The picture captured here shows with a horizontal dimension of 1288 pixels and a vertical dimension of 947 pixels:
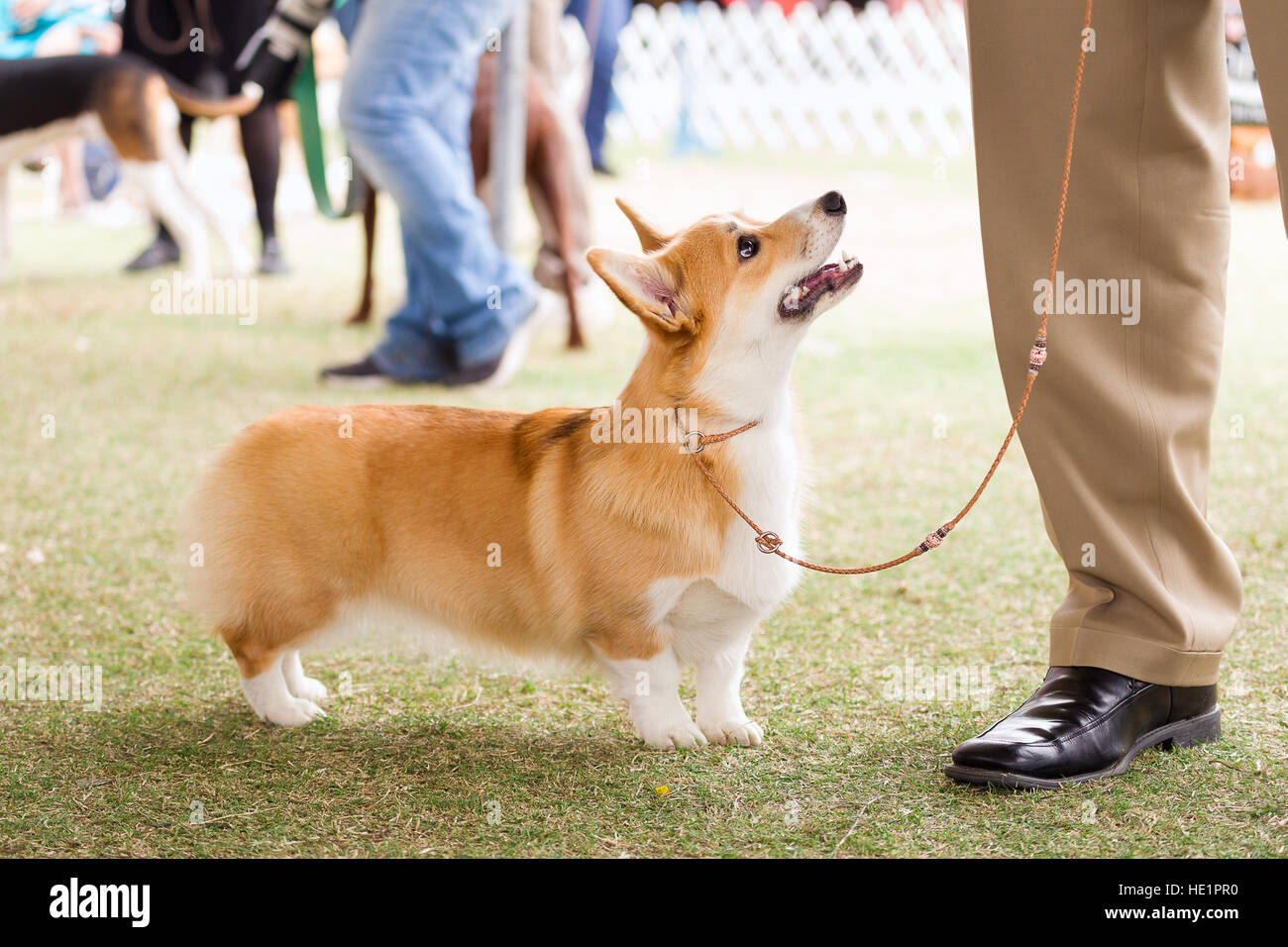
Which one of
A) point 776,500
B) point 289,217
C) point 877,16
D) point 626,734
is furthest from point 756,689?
point 877,16

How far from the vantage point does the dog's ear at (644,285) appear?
1.71 m

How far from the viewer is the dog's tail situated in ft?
18.3

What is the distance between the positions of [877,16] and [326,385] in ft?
28.0

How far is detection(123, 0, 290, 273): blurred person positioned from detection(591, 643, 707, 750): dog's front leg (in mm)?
4757

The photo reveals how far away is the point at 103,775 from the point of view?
173cm

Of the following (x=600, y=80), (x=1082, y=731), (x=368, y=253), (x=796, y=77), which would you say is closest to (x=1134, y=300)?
(x=1082, y=731)

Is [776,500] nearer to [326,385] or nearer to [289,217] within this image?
[326,385]

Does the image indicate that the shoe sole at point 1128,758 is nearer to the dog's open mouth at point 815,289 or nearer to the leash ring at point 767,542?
the leash ring at point 767,542

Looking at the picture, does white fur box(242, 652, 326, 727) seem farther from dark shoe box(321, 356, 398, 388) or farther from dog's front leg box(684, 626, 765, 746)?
dark shoe box(321, 356, 398, 388)

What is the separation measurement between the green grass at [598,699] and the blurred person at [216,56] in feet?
6.82

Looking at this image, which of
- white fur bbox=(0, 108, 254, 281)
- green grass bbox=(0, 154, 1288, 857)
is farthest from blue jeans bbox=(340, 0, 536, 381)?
white fur bbox=(0, 108, 254, 281)

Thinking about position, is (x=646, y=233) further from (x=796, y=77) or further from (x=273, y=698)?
(x=796, y=77)

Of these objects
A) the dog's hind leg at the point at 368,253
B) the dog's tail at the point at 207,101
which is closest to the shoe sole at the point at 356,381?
the dog's hind leg at the point at 368,253

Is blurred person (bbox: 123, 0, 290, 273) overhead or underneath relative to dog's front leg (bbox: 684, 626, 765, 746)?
overhead
